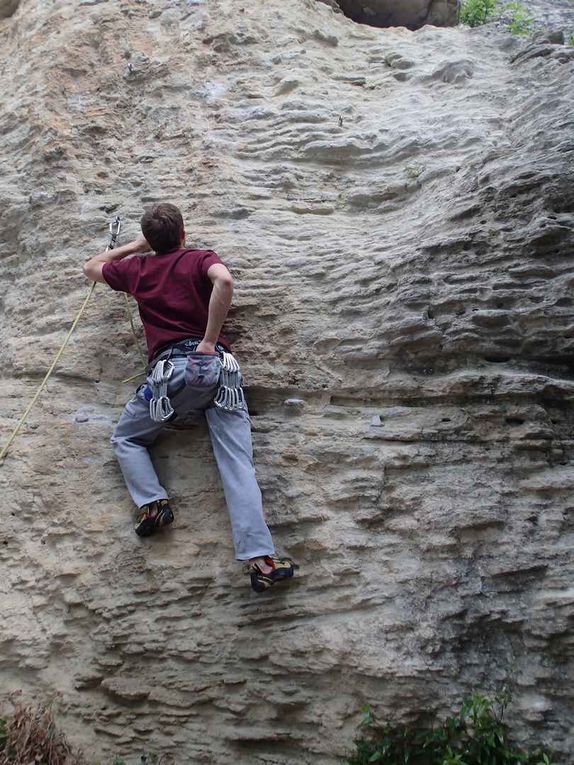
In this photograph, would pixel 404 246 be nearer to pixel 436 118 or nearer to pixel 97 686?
pixel 436 118

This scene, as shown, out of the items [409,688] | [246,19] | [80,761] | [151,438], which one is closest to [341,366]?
[151,438]

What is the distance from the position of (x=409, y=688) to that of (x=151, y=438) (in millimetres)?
2162

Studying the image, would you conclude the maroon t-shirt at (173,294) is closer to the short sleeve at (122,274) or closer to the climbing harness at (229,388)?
the short sleeve at (122,274)

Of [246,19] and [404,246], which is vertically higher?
[246,19]

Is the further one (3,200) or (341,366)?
(3,200)

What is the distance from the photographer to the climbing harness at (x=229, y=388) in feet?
13.6

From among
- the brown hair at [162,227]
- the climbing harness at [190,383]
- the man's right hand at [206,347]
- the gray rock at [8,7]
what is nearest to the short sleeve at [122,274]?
the brown hair at [162,227]

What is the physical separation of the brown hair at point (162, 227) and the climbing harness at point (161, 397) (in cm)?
88

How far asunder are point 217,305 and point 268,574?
1598 millimetres

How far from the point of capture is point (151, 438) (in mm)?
4438

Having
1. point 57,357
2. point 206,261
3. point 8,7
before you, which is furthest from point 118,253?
point 8,7

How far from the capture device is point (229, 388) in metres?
4.18

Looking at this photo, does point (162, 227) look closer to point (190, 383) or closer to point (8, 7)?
point (190, 383)

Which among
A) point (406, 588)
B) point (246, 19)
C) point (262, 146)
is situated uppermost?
point (246, 19)
